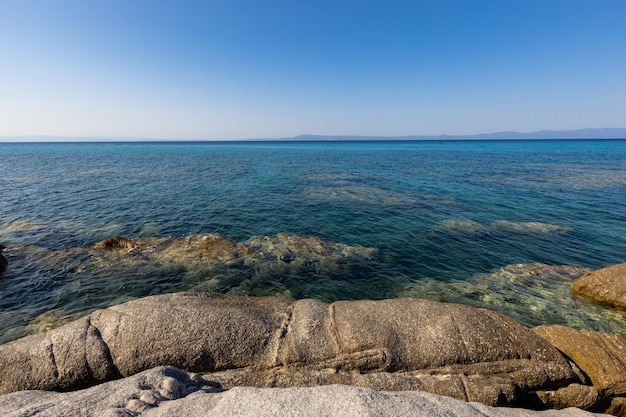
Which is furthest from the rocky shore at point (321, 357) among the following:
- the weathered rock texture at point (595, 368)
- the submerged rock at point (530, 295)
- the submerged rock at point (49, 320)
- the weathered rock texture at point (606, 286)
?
the weathered rock texture at point (606, 286)

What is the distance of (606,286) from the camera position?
553 inches

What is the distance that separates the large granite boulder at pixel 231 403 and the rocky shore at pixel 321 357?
0.24 ft

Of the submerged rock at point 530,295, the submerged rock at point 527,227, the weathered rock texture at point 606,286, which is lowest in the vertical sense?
the submerged rock at point 530,295

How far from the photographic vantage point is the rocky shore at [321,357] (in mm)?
7180

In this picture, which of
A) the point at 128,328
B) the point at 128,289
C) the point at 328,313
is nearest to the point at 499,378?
the point at 328,313

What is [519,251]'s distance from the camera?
19812 millimetres

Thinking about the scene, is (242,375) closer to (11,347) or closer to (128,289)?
(11,347)

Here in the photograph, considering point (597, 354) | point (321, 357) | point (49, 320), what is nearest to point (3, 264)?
point (49, 320)

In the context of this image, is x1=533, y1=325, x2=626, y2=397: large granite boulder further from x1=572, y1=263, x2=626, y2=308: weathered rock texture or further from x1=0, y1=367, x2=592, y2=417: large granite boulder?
x1=572, y1=263, x2=626, y2=308: weathered rock texture

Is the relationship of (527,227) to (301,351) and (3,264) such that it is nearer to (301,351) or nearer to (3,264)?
(301,351)

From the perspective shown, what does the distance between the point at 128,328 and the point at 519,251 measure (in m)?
24.2

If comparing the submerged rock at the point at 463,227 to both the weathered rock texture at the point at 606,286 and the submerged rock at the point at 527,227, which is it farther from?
the weathered rock texture at the point at 606,286

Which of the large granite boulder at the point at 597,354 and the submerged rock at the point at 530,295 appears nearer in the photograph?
the large granite boulder at the point at 597,354

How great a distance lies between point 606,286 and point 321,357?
649 inches
